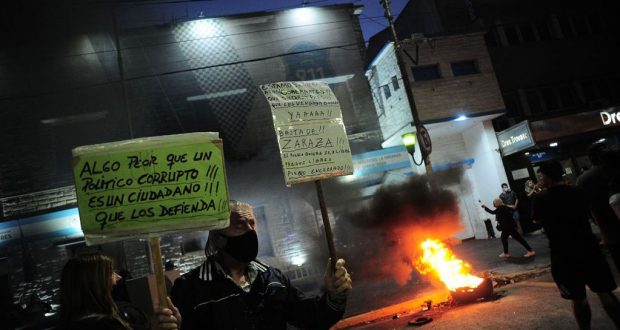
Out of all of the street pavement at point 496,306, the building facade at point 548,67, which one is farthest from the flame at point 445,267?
the building facade at point 548,67

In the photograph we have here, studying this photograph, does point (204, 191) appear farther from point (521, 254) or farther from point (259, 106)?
point (259, 106)

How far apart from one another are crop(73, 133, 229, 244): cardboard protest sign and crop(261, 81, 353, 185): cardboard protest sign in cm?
75

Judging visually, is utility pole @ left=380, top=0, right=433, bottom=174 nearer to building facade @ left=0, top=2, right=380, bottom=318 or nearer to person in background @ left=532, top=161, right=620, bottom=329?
building facade @ left=0, top=2, right=380, bottom=318

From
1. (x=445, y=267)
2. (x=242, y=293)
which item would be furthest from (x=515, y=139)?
(x=242, y=293)

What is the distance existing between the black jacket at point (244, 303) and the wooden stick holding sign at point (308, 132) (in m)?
0.81

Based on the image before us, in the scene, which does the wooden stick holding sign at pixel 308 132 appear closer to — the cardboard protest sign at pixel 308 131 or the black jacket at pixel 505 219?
the cardboard protest sign at pixel 308 131

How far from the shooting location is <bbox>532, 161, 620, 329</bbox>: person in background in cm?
374

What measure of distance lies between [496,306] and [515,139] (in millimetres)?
10111

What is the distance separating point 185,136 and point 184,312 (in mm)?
1068

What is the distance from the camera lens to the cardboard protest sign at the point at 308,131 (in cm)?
298

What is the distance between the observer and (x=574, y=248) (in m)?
3.84

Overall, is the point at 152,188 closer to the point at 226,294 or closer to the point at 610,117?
the point at 226,294

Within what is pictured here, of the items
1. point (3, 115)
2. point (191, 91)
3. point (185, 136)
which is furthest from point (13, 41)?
point (185, 136)

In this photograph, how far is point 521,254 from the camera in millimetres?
9891
